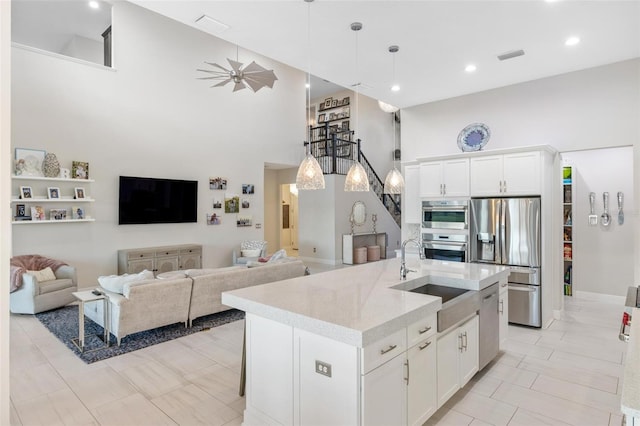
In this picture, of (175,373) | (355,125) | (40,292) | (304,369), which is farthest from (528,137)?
(40,292)

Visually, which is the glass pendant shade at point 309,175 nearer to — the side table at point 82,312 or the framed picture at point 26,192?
the side table at point 82,312

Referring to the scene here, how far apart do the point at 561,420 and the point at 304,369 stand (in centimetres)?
201

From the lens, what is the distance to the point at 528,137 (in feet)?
17.2

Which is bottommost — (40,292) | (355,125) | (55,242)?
(40,292)

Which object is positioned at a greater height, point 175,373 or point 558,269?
point 558,269

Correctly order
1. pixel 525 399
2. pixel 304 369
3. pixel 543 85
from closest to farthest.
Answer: pixel 304 369 → pixel 525 399 → pixel 543 85

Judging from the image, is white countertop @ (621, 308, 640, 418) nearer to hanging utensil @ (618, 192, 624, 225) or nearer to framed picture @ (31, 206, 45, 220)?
hanging utensil @ (618, 192, 624, 225)

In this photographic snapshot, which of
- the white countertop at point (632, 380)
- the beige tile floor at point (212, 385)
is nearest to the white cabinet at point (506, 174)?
the beige tile floor at point (212, 385)

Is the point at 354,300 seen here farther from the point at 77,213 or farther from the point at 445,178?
the point at 77,213

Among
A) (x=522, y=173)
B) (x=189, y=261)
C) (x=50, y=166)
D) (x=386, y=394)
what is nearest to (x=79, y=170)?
(x=50, y=166)

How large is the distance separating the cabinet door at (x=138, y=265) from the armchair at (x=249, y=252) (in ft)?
6.19

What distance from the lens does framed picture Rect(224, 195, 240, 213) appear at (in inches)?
329

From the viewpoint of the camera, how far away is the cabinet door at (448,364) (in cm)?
250

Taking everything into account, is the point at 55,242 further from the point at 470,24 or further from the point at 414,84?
the point at 470,24
